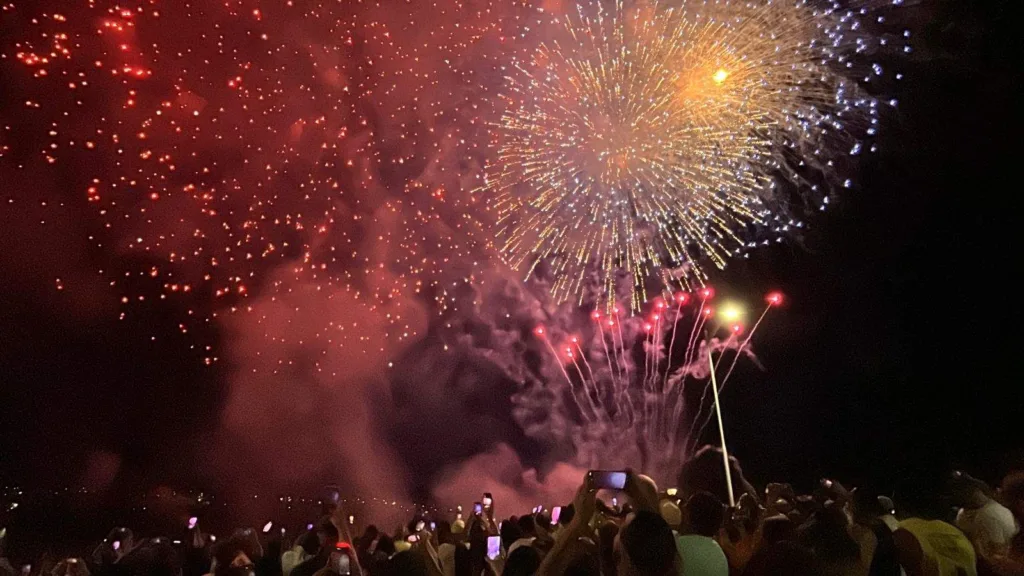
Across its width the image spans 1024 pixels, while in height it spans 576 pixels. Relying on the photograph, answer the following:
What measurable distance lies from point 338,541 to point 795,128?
794 centimetres

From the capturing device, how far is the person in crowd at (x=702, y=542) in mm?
2646

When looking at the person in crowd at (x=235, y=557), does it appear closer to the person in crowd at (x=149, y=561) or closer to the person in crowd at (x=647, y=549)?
the person in crowd at (x=149, y=561)

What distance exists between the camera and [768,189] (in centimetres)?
959

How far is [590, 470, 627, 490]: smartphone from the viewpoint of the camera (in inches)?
113

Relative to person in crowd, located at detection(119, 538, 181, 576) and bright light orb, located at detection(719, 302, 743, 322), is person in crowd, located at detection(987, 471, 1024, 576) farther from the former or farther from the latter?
bright light orb, located at detection(719, 302, 743, 322)

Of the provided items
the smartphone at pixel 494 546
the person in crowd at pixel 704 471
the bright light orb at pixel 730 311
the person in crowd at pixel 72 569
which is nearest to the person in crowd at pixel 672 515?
the smartphone at pixel 494 546

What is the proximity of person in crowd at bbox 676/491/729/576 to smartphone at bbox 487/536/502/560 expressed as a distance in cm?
170

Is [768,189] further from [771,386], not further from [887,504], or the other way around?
[771,386]

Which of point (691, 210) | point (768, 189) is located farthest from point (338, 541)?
point (768, 189)

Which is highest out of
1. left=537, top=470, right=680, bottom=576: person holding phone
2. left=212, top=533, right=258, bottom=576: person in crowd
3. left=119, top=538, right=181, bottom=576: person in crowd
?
left=119, top=538, right=181, bottom=576: person in crowd

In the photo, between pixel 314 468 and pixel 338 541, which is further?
pixel 314 468

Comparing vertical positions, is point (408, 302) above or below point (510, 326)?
above

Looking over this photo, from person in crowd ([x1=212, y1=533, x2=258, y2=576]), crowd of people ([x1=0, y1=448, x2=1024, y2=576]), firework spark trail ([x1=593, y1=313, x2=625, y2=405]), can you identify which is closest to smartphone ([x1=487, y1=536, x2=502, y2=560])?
crowd of people ([x1=0, y1=448, x2=1024, y2=576])

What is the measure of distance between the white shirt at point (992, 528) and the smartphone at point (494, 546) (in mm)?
2865
